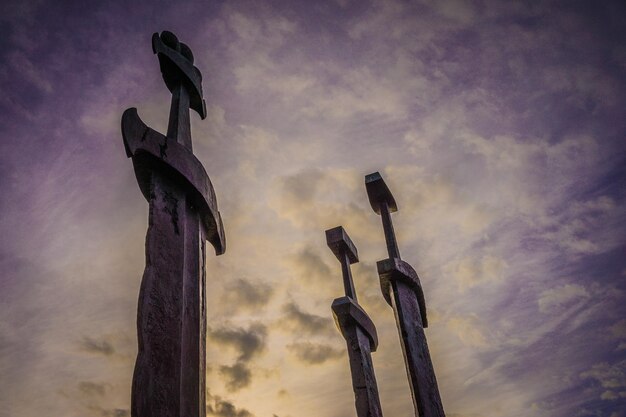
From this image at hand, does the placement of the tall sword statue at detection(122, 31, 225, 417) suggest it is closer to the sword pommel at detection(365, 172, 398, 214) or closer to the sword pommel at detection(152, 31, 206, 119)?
the sword pommel at detection(152, 31, 206, 119)

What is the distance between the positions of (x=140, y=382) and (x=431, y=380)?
3.23 metres

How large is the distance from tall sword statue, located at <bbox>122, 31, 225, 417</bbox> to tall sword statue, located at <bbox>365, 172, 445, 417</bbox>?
2.32m

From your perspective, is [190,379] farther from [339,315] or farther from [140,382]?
[339,315]

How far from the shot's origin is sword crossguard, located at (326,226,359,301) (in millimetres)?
6816

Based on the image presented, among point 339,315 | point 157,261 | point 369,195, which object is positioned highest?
point 369,195

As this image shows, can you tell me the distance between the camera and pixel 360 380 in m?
5.75

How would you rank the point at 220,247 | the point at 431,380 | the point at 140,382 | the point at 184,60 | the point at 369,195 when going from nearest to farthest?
the point at 140,382, the point at 220,247, the point at 184,60, the point at 431,380, the point at 369,195

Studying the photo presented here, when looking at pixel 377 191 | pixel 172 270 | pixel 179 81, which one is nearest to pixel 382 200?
pixel 377 191

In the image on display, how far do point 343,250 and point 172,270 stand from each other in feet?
17.2

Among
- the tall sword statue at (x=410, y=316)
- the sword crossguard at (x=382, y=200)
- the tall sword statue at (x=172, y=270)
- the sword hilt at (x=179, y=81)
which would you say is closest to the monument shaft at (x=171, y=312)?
the tall sword statue at (x=172, y=270)

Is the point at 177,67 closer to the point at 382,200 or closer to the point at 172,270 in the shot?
the point at 172,270

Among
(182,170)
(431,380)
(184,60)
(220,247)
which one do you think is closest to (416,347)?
(431,380)

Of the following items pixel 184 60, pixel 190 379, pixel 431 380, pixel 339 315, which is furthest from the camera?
pixel 339 315

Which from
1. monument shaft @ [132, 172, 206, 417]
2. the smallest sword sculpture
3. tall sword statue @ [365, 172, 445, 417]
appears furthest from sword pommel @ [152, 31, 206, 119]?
the smallest sword sculpture
